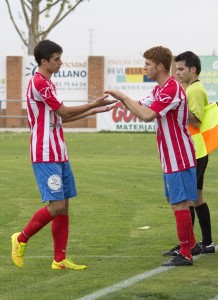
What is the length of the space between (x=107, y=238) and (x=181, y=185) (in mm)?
2261

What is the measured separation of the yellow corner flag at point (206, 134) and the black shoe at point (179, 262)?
1321 millimetres

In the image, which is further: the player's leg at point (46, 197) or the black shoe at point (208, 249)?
the black shoe at point (208, 249)

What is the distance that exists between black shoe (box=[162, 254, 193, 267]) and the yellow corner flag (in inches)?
52.0

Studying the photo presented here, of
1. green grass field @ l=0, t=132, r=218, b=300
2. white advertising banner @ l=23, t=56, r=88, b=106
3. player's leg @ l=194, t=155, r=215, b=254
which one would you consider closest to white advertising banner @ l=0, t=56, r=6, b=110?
white advertising banner @ l=23, t=56, r=88, b=106

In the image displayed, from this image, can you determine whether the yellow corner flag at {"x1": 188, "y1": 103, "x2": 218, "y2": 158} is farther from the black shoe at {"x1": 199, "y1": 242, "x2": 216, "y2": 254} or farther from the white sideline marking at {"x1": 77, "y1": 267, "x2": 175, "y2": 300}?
the white sideline marking at {"x1": 77, "y1": 267, "x2": 175, "y2": 300}

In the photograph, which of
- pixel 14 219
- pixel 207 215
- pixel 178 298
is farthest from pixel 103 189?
pixel 178 298

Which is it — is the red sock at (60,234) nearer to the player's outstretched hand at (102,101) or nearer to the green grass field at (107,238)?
the green grass field at (107,238)

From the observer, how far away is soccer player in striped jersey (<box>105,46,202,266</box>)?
980 cm

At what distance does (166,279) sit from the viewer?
9.15 m

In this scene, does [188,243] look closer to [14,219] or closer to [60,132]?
[60,132]

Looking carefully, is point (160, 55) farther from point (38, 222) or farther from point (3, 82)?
point (3, 82)

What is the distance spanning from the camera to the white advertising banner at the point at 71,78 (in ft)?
169

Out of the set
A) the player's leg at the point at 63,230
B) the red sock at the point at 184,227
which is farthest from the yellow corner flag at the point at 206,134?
the player's leg at the point at 63,230

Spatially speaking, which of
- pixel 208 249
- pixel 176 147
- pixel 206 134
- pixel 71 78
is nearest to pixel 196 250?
pixel 208 249
